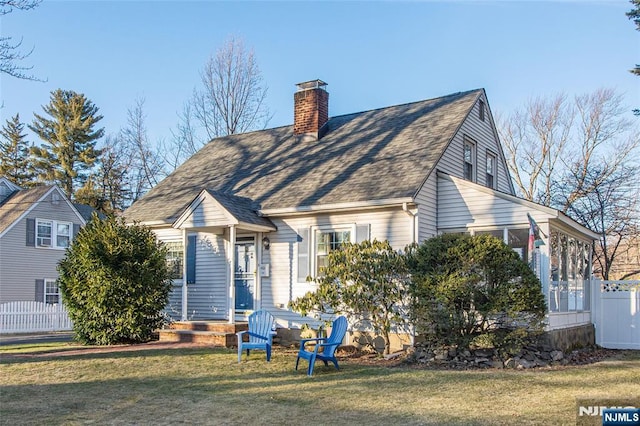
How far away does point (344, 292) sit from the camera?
11.4 m

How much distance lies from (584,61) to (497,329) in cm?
875

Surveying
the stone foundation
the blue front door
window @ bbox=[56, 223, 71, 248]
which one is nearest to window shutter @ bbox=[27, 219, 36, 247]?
window @ bbox=[56, 223, 71, 248]

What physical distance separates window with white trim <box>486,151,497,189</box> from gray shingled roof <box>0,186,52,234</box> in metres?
18.9

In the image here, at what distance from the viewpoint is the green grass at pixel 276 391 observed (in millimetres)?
6445

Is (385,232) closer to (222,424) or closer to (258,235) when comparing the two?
(258,235)

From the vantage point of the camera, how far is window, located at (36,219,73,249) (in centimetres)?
2459

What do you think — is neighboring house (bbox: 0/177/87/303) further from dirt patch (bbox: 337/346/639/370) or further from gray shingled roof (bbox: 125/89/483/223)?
dirt patch (bbox: 337/346/639/370)

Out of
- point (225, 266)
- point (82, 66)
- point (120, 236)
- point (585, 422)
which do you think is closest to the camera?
point (585, 422)

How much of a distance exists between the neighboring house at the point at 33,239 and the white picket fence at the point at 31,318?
5257 millimetres

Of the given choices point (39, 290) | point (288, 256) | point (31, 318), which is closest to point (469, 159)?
point (288, 256)

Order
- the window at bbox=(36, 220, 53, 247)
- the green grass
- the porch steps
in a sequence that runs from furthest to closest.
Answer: the window at bbox=(36, 220, 53, 247)
the porch steps
the green grass

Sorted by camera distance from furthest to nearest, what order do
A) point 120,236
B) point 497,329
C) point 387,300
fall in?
1. point 120,236
2. point 387,300
3. point 497,329

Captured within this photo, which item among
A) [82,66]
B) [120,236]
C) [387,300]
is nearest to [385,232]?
[387,300]

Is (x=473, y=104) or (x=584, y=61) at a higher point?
(x=584, y=61)
